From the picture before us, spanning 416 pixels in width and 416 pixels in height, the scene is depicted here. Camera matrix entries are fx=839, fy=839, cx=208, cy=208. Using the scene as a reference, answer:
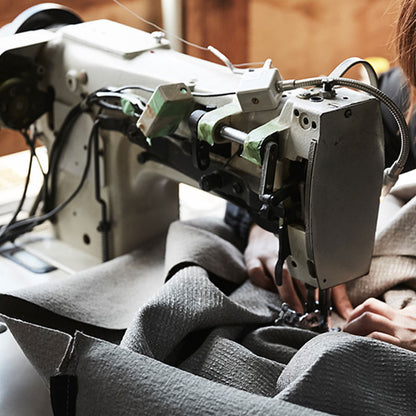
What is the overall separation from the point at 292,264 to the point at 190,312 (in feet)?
0.53

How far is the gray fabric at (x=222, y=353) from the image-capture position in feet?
3.21

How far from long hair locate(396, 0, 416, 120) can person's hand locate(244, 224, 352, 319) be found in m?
0.36

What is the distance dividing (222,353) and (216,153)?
1.01 feet

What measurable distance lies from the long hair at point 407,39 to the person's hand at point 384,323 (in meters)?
0.42

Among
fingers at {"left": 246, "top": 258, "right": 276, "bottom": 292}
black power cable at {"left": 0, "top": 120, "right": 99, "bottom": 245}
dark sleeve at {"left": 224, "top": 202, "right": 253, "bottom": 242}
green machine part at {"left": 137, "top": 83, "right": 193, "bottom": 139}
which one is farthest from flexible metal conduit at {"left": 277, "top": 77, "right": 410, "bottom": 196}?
black power cable at {"left": 0, "top": 120, "right": 99, "bottom": 245}

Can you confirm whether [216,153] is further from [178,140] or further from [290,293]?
[290,293]

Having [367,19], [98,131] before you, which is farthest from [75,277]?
[367,19]

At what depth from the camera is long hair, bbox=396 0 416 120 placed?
4.33 ft

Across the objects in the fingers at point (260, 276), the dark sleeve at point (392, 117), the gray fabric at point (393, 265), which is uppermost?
the dark sleeve at point (392, 117)

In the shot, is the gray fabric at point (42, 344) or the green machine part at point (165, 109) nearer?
the gray fabric at point (42, 344)

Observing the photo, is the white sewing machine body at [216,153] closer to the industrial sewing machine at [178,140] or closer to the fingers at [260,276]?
the industrial sewing machine at [178,140]

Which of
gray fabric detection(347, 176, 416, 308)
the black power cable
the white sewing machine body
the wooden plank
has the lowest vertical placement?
the wooden plank

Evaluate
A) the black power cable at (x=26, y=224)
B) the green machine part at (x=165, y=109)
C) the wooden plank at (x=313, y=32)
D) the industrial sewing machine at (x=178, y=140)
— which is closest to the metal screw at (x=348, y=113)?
the industrial sewing machine at (x=178, y=140)

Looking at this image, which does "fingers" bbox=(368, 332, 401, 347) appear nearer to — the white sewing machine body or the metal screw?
the white sewing machine body
